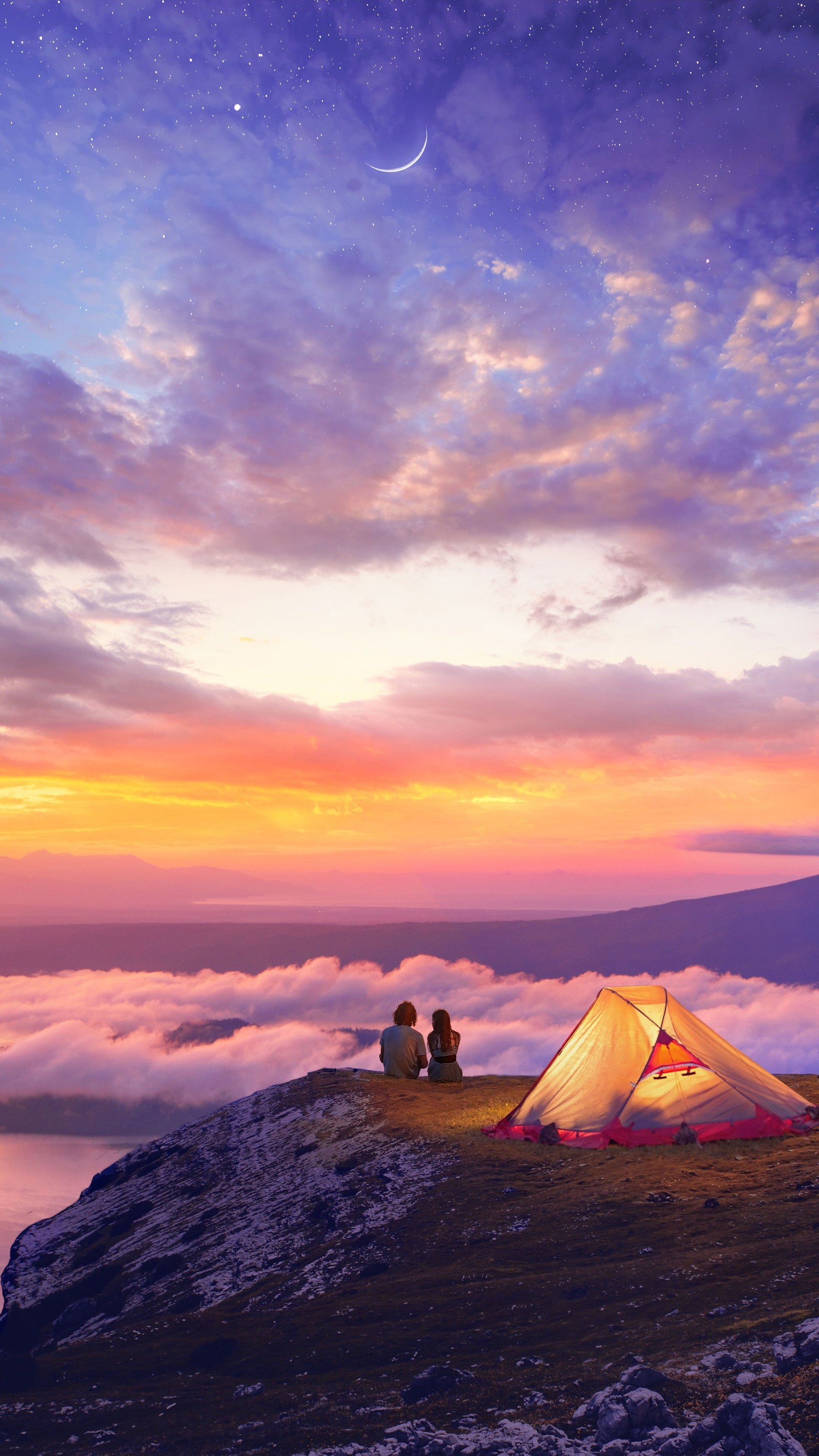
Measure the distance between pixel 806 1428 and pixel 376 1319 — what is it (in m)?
6.18

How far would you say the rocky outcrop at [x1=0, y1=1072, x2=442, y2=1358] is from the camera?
15.7 m

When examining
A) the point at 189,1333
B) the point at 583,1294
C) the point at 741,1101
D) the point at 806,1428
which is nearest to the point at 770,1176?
the point at 741,1101

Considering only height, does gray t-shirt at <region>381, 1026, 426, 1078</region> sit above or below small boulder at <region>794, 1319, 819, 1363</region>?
below

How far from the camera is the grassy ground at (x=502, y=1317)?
9172 mm

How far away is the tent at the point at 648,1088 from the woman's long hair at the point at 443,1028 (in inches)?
163

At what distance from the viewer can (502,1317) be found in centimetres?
1097

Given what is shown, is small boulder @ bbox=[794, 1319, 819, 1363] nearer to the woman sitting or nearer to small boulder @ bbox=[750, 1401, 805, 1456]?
small boulder @ bbox=[750, 1401, 805, 1456]

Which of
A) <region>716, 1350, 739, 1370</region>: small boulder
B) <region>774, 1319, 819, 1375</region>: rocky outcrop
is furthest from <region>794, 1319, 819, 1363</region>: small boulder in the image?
<region>716, 1350, 739, 1370</region>: small boulder

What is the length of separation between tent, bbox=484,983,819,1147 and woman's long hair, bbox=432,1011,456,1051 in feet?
13.6

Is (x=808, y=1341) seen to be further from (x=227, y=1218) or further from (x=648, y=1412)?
(x=227, y=1218)

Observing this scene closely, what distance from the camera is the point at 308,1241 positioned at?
52.9 feet

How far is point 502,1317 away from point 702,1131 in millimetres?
7573

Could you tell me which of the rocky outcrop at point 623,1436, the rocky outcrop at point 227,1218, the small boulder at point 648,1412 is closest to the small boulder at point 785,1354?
the rocky outcrop at point 623,1436

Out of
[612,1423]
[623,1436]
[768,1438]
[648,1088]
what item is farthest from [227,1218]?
[768,1438]
